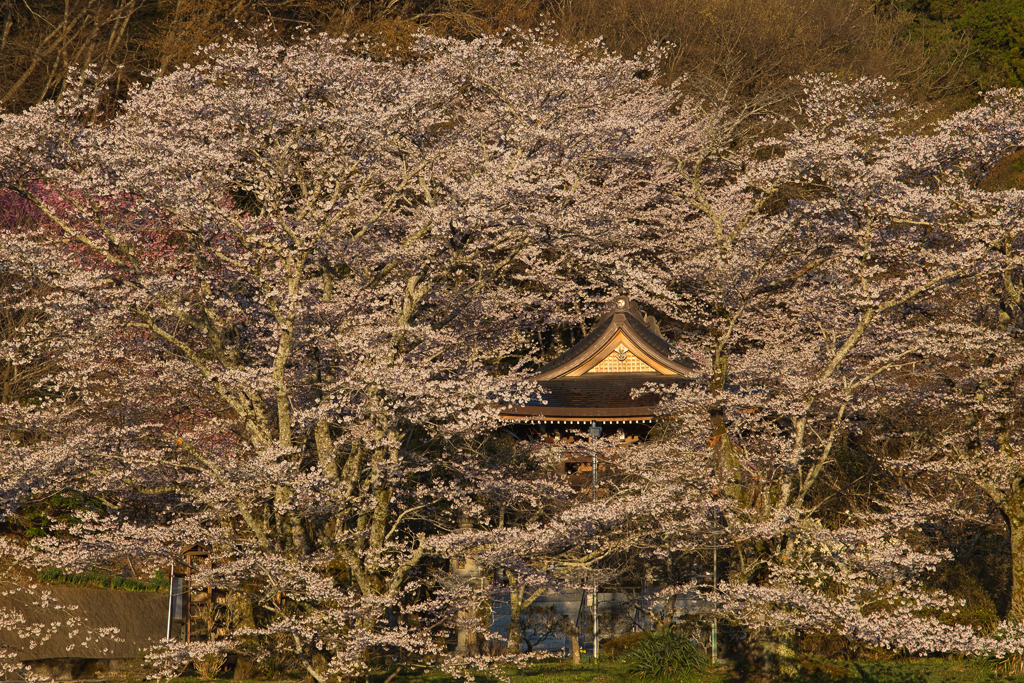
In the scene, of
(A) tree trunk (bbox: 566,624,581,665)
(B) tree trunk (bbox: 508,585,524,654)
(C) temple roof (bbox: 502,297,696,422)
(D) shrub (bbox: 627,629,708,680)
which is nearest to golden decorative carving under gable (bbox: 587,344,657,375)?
(C) temple roof (bbox: 502,297,696,422)

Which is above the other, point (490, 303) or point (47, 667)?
point (490, 303)

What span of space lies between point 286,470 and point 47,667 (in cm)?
587

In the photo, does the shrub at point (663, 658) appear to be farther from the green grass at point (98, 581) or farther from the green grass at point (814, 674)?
the green grass at point (98, 581)

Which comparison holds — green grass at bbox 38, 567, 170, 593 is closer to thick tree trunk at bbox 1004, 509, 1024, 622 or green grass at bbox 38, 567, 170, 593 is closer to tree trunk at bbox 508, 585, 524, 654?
tree trunk at bbox 508, 585, 524, 654

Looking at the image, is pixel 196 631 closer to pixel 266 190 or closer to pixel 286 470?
pixel 286 470

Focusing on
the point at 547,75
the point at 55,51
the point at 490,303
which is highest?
the point at 55,51

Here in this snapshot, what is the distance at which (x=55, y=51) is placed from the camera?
950 inches

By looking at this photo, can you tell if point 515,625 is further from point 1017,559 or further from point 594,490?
point 1017,559

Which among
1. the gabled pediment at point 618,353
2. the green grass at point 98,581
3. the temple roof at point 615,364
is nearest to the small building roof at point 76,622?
the green grass at point 98,581

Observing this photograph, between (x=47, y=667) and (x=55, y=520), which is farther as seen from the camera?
(x=55, y=520)

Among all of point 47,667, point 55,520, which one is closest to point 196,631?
point 47,667

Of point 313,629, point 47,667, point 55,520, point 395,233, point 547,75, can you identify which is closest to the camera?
point 313,629

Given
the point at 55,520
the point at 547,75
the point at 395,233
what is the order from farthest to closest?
the point at 547,75 → the point at 55,520 → the point at 395,233

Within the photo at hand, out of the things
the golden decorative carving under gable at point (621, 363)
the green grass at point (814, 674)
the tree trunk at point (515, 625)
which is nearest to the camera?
the green grass at point (814, 674)
